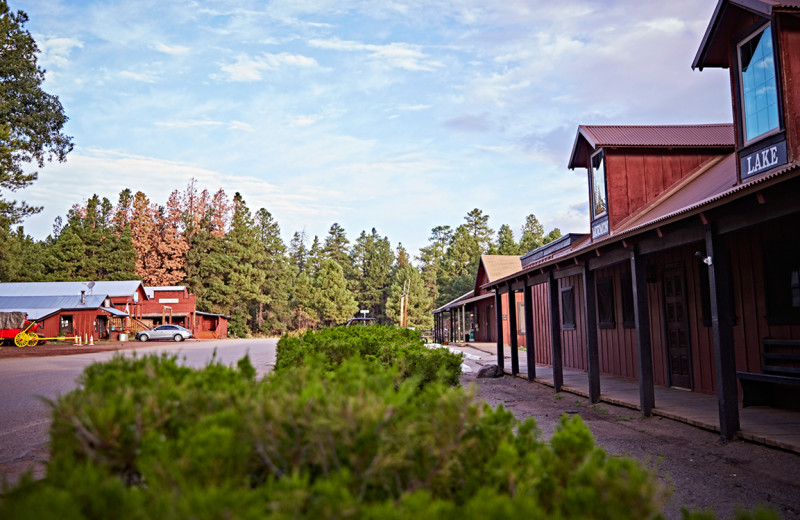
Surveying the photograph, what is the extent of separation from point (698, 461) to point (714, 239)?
2552 millimetres

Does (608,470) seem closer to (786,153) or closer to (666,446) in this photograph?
(666,446)

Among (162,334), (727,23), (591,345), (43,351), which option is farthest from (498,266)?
(727,23)

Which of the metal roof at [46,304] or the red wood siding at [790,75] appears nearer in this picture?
the red wood siding at [790,75]

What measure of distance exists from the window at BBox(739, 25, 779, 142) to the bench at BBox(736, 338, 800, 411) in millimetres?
3077

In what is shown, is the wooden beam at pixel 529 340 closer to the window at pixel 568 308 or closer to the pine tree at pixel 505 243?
the window at pixel 568 308

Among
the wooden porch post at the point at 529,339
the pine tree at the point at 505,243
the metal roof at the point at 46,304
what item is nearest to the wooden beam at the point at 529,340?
the wooden porch post at the point at 529,339

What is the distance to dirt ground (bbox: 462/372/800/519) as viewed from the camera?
4.91 metres

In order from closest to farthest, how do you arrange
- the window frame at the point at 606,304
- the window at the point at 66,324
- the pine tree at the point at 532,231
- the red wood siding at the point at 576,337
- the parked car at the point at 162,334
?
1. the window frame at the point at 606,304
2. the red wood siding at the point at 576,337
3. the window at the point at 66,324
4. the parked car at the point at 162,334
5. the pine tree at the point at 532,231

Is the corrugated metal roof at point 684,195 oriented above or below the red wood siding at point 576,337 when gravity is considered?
above

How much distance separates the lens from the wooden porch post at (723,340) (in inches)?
271

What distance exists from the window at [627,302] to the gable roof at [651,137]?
3.02 metres

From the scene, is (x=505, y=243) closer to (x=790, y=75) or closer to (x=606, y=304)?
(x=606, y=304)

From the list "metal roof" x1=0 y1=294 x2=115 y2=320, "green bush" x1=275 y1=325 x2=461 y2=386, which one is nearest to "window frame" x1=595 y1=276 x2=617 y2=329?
"green bush" x1=275 y1=325 x2=461 y2=386

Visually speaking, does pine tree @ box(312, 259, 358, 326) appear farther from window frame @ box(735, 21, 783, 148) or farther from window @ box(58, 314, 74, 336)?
window frame @ box(735, 21, 783, 148)
